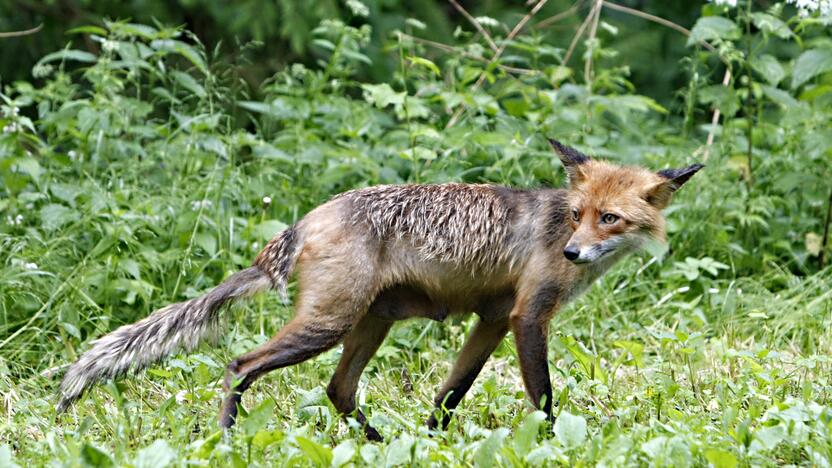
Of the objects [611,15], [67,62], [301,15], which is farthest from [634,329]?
[67,62]

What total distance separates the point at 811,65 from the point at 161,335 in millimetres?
5276

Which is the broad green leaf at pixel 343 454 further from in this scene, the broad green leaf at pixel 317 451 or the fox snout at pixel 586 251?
the fox snout at pixel 586 251

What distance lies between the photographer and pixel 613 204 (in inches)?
224

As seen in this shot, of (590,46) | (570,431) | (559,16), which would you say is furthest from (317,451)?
(559,16)

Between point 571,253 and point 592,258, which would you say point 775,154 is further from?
point 571,253

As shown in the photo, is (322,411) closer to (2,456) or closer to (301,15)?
(2,456)

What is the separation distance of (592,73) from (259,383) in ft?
16.2

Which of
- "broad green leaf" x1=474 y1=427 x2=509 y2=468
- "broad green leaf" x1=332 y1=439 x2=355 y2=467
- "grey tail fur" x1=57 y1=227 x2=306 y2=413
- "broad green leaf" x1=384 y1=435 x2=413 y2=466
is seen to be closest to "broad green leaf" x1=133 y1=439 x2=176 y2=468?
"broad green leaf" x1=332 y1=439 x2=355 y2=467

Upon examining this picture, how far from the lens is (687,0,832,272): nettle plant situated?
27.3 ft

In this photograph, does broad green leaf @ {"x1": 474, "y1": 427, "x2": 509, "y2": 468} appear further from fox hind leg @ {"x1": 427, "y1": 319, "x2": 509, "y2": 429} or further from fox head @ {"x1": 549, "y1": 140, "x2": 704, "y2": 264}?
fox hind leg @ {"x1": 427, "y1": 319, "x2": 509, "y2": 429}

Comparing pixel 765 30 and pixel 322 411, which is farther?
pixel 765 30

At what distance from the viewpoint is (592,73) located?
977 centimetres

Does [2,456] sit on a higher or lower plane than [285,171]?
higher

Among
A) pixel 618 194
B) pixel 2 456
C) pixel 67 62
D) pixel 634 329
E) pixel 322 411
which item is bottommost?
pixel 67 62
